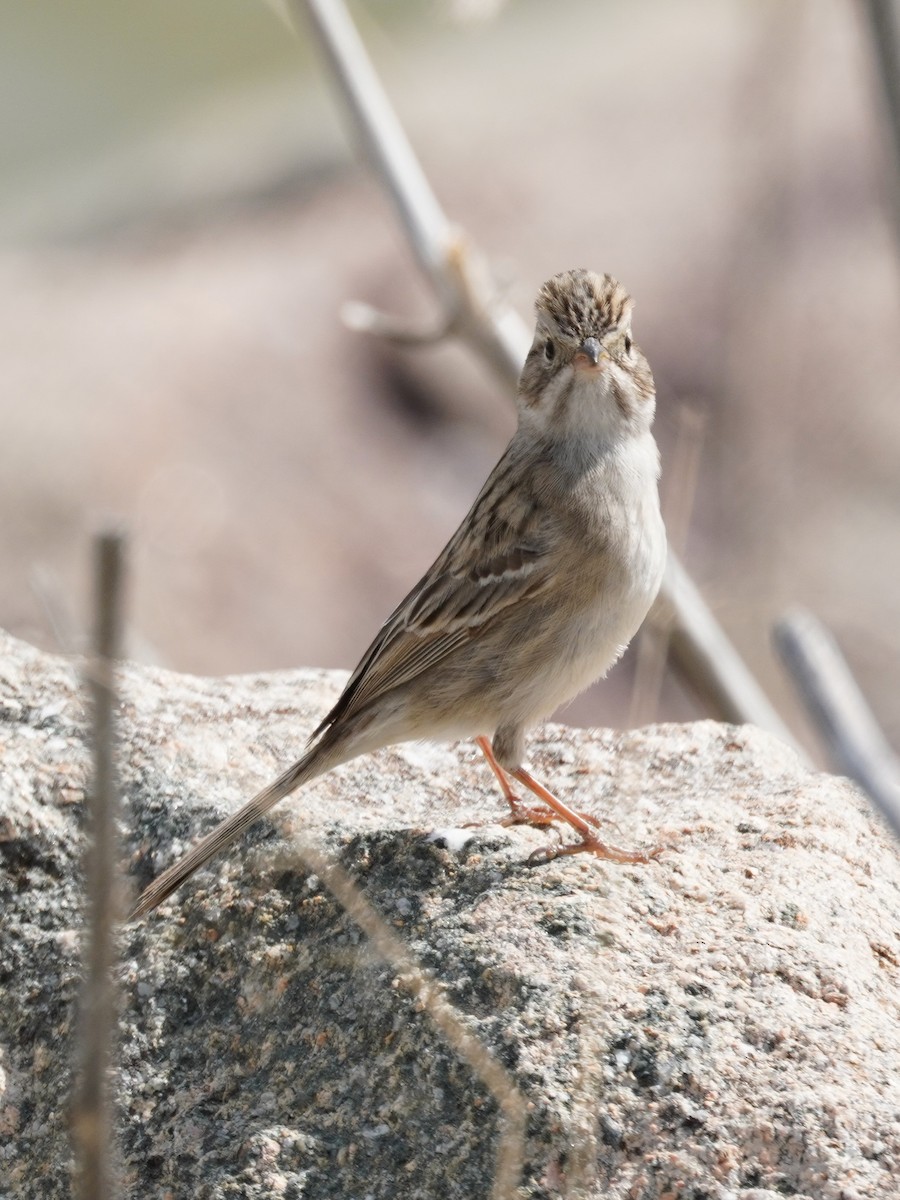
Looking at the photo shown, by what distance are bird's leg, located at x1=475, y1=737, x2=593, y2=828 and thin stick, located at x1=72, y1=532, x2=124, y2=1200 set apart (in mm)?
2683

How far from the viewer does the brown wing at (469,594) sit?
4.58 m

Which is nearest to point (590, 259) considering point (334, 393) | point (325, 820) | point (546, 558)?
point (334, 393)

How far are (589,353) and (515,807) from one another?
129 cm

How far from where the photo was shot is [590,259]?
11672 millimetres

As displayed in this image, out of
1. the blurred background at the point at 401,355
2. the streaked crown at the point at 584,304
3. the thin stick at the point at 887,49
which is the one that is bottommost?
the thin stick at the point at 887,49

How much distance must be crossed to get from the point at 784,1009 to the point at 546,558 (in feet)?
5.57

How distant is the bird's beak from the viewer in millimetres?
4566

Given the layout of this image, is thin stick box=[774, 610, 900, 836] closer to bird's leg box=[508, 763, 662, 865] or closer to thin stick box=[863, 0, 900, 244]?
bird's leg box=[508, 763, 662, 865]

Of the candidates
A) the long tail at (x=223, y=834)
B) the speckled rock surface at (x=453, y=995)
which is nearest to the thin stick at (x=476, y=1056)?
the speckled rock surface at (x=453, y=995)

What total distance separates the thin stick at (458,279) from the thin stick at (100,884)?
387cm

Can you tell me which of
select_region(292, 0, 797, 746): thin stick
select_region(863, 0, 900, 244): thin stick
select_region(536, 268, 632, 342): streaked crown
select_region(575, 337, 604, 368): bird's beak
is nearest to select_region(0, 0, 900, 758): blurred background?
select_region(292, 0, 797, 746): thin stick

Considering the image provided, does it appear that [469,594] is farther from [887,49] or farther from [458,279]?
[887,49]

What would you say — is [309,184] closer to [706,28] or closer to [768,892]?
[706,28]

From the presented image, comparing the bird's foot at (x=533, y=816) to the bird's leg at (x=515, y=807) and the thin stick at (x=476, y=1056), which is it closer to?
the bird's leg at (x=515, y=807)
